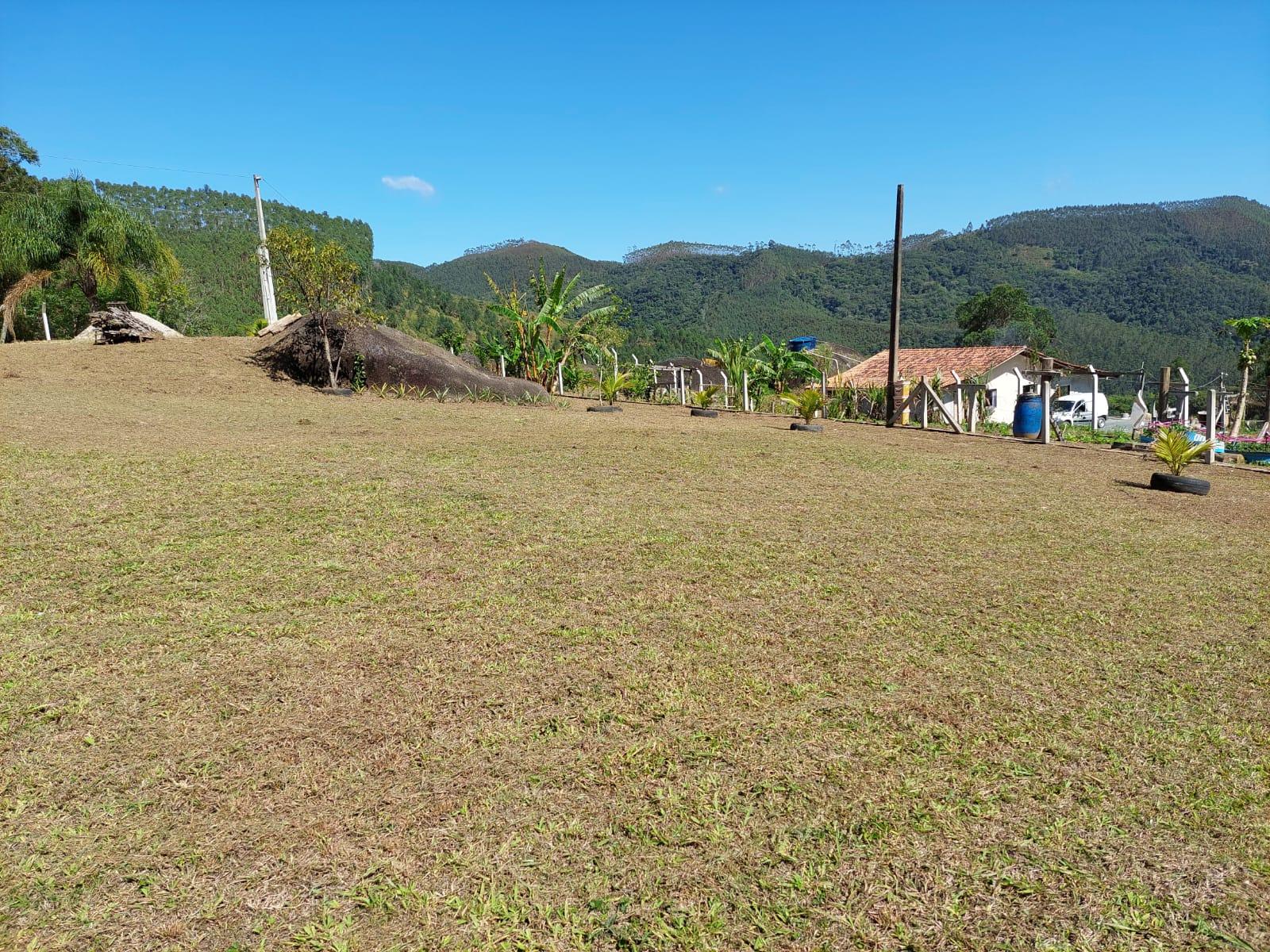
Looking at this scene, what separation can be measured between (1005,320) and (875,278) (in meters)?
66.2

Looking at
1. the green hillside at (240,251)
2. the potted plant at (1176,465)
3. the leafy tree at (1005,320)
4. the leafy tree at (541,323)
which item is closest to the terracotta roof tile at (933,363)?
the leafy tree at (541,323)

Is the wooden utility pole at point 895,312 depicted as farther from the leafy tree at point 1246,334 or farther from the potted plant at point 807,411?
the leafy tree at point 1246,334

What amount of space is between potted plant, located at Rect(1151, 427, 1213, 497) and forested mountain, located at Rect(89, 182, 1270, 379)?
52.0 m

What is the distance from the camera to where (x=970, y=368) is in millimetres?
36406

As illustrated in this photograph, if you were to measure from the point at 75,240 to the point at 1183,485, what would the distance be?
36360 millimetres

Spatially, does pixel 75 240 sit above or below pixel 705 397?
above

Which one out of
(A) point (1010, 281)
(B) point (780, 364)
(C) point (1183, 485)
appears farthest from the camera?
(A) point (1010, 281)

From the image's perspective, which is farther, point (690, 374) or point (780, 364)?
point (690, 374)


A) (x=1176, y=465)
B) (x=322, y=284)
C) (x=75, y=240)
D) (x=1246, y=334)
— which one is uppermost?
(x=75, y=240)

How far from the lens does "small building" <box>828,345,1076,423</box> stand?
36.2 meters

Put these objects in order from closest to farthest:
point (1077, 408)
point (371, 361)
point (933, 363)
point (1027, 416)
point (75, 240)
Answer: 1. point (1027, 416)
2. point (371, 361)
3. point (75, 240)
4. point (933, 363)
5. point (1077, 408)

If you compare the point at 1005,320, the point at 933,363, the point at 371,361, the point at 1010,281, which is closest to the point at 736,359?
the point at 371,361

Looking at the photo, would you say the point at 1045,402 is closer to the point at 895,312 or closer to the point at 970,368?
the point at 895,312

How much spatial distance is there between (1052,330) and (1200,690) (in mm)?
77306
